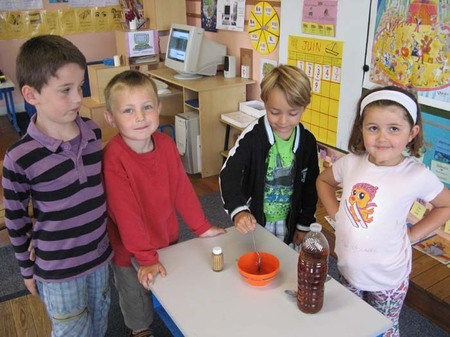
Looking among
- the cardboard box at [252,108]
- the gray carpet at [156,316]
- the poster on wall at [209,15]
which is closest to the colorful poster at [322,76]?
the cardboard box at [252,108]

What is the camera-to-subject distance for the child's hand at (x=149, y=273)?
1.26 m

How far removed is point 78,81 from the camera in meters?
1.35

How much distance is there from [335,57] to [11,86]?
3.37m

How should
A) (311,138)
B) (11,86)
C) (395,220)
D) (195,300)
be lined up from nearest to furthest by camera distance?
1. (195,300)
2. (395,220)
3. (311,138)
4. (11,86)

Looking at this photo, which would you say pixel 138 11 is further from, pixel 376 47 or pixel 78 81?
pixel 78 81

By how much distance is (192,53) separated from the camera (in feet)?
12.3

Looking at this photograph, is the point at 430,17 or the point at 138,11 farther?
the point at 138,11

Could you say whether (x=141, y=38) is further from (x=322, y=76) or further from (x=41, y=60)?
(x=41, y=60)

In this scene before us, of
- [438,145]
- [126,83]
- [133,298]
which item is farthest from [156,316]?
[438,145]

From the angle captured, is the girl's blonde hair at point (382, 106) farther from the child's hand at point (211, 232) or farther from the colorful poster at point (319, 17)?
the colorful poster at point (319, 17)

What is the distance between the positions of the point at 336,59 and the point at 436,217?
1636 mm

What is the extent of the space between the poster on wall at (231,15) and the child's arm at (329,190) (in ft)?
8.44

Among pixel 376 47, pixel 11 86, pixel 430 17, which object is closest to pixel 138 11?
pixel 11 86

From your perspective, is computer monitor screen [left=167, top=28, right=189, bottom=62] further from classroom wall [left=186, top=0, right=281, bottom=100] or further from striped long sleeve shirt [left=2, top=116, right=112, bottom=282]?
striped long sleeve shirt [left=2, top=116, right=112, bottom=282]
